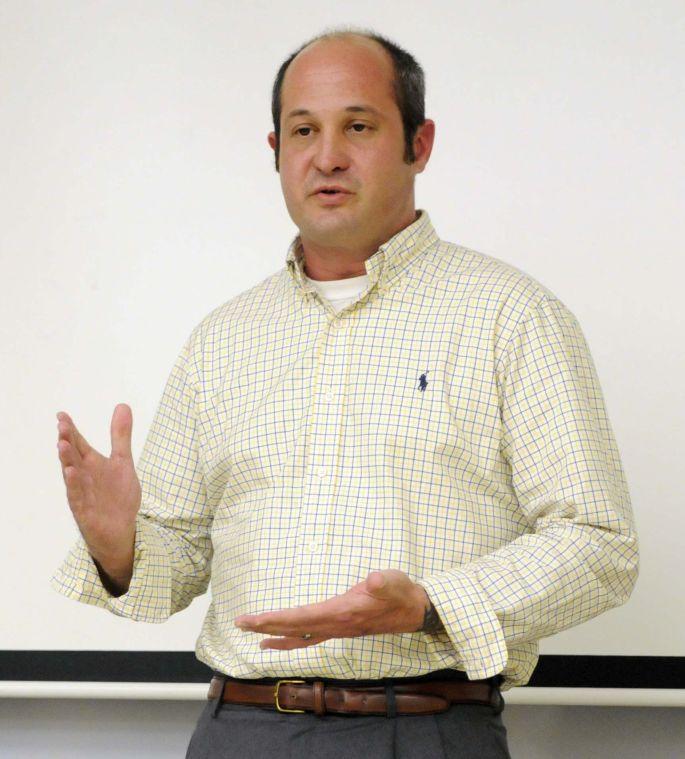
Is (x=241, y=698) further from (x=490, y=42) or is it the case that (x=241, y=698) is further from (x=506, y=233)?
(x=490, y=42)

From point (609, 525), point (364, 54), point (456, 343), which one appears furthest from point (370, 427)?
point (364, 54)

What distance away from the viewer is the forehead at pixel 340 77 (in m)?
1.79

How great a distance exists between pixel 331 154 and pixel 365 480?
1.65 feet

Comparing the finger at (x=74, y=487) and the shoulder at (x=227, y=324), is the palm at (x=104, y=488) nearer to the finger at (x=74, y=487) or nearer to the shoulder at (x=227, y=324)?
the finger at (x=74, y=487)

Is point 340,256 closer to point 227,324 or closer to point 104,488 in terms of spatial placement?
point 227,324

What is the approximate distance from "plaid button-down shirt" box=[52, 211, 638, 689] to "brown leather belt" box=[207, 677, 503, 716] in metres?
0.03

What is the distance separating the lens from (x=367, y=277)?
5.96 ft

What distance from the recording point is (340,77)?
1.81m

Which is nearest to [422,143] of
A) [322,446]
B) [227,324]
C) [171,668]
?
[227,324]

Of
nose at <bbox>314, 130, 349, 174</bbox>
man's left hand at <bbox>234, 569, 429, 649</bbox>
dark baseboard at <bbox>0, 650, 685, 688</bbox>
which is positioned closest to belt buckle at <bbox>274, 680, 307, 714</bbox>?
man's left hand at <bbox>234, 569, 429, 649</bbox>

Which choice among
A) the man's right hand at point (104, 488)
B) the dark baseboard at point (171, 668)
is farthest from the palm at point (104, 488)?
the dark baseboard at point (171, 668)

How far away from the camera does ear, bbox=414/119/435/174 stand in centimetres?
188

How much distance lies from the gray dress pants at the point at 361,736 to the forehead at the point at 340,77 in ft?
3.03

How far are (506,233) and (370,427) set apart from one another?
1086 millimetres
